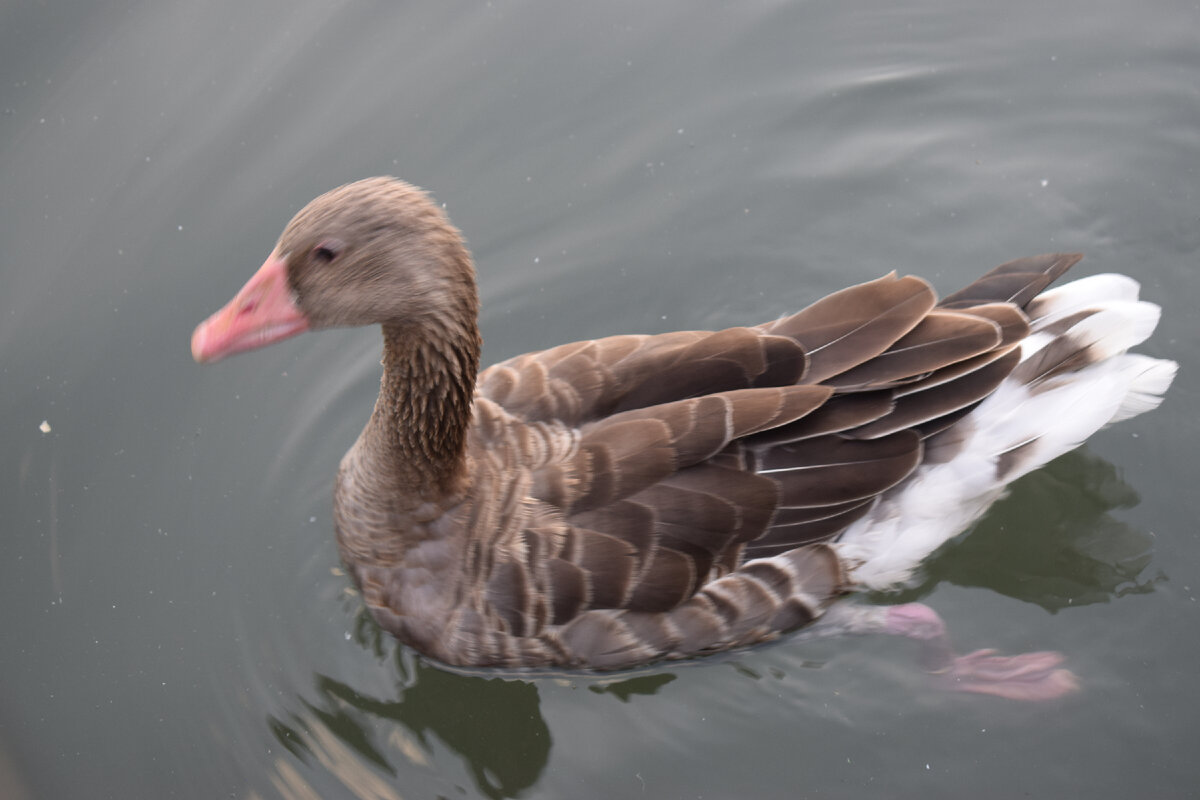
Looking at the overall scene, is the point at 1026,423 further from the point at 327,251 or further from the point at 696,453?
the point at 327,251

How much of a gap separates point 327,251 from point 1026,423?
2954 mm

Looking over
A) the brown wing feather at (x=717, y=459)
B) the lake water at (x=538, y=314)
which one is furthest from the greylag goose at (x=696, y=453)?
the lake water at (x=538, y=314)

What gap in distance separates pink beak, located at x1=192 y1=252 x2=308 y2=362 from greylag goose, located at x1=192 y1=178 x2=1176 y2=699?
0.9 inches

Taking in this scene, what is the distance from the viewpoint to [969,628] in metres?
4.93

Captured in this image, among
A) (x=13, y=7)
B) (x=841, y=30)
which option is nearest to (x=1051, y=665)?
(x=841, y=30)

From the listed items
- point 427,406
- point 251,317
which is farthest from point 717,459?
point 251,317

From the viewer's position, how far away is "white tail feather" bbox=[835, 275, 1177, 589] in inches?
182

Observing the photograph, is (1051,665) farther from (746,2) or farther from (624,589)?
(746,2)

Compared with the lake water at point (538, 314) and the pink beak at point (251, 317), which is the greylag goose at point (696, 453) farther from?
the lake water at point (538, 314)

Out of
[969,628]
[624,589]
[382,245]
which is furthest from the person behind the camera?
[969,628]

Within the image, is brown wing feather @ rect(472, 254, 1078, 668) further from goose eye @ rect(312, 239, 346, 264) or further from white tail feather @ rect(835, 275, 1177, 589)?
goose eye @ rect(312, 239, 346, 264)

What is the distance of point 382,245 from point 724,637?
2.11 m

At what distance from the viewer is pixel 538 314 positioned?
605 cm

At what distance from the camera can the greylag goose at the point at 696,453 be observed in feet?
14.0
